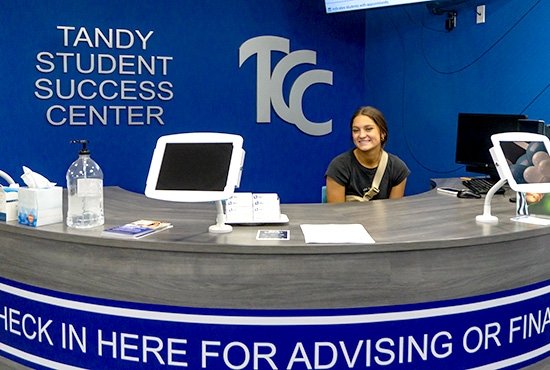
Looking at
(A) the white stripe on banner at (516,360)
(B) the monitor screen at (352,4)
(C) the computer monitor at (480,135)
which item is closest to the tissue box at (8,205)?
(A) the white stripe on banner at (516,360)

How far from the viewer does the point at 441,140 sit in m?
5.14

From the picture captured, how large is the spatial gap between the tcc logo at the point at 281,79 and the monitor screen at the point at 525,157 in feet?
10.4

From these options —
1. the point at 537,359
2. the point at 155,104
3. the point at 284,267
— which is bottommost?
the point at 537,359

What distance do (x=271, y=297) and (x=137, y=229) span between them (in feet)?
1.81

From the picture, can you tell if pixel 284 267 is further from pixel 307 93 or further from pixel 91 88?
pixel 307 93

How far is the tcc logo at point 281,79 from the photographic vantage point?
559 cm

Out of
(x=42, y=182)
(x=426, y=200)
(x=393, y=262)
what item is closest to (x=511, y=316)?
(x=393, y=262)

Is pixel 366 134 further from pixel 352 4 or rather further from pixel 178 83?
pixel 178 83

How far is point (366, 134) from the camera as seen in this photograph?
144 inches

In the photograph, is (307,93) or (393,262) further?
(307,93)

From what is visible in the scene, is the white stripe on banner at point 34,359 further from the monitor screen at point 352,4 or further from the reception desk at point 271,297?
the monitor screen at point 352,4

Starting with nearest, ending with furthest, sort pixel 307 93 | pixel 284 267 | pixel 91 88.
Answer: pixel 284 267, pixel 91 88, pixel 307 93

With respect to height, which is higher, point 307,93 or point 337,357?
point 307,93

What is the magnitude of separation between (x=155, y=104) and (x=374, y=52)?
6.78 feet
